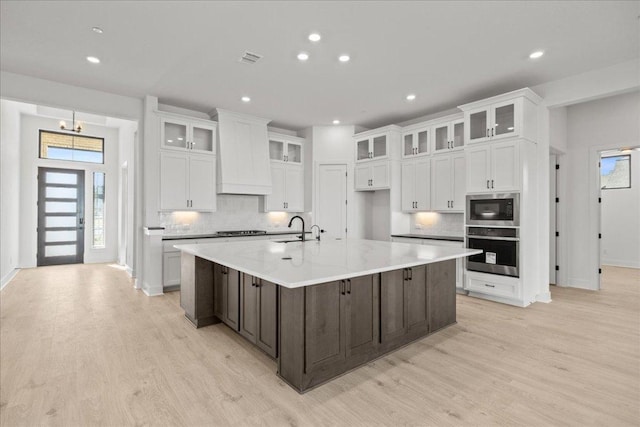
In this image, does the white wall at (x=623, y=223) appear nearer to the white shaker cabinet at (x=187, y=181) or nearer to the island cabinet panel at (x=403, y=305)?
the island cabinet panel at (x=403, y=305)

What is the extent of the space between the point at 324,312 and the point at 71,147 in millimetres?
8245

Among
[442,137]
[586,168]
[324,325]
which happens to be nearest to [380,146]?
[442,137]

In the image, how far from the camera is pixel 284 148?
6.54 m

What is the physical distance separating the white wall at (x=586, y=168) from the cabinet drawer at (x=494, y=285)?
2.00 meters

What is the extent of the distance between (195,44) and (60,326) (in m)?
3.38

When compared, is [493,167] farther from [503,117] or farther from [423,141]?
[423,141]

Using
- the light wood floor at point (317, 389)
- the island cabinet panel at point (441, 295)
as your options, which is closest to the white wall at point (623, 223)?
the light wood floor at point (317, 389)

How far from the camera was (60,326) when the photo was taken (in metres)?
3.45

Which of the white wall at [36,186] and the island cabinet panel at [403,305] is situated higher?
the white wall at [36,186]

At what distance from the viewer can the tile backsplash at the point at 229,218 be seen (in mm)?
5535

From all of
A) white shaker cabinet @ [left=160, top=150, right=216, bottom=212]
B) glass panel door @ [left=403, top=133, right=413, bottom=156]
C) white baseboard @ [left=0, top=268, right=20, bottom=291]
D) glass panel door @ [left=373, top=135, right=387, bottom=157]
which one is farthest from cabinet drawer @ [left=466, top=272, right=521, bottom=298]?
white baseboard @ [left=0, top=268, right=20, bottom=291]

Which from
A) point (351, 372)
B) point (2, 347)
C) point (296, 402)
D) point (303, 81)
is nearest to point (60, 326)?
point (2, 347)

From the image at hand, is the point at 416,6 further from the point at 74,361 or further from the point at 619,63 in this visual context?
the point at 74,361

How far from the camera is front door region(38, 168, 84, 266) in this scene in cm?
714
